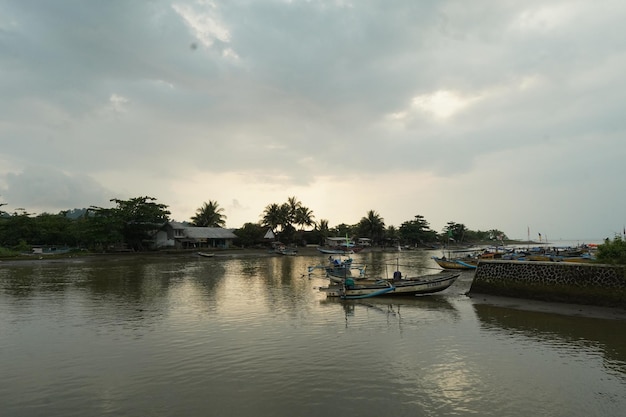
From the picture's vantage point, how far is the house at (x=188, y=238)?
80.8m

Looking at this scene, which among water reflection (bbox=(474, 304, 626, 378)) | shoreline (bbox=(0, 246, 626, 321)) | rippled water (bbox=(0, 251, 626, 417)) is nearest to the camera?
rippled water (bbox=(0, 251, 626, 417))

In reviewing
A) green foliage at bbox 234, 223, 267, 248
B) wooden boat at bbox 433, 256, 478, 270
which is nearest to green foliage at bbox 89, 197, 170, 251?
green foliage at bbox 234, 223, 267, 248

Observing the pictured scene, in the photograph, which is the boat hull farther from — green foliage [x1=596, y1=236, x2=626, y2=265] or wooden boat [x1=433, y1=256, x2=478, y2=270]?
wooden boat [x1=433, y1=256, x2=478, y2=270]

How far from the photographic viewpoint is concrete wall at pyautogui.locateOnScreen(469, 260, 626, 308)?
2027cm

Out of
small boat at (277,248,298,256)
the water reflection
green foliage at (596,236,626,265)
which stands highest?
green foliage at (596,236,626,265)

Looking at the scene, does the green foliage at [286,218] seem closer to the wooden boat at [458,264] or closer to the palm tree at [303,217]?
the palm tree at [303,217]

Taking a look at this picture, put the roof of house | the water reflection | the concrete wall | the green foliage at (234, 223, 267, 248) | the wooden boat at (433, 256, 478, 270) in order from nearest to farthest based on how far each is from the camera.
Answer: the water reflection < the concrete wall < the wooden boat at (433, 256, 478, 270) < the roof of house < the green foliage at (234, 223, 267, 248)

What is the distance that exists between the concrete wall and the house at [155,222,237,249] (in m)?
67.1

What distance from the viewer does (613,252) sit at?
21141mm

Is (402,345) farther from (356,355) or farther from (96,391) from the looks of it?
(96,391)

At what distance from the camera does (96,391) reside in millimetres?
10609

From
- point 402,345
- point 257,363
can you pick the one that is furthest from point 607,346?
point 257,363

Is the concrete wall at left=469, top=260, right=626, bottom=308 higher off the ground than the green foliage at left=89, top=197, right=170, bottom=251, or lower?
lower

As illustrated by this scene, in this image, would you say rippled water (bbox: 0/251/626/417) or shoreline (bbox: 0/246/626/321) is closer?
rippled water (bbox: 0/251/626/417)
